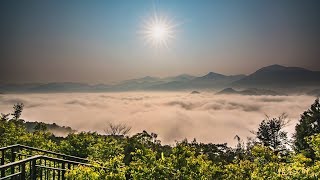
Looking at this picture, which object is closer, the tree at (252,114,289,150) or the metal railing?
the metal railing

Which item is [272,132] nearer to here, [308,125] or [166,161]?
[308,125]

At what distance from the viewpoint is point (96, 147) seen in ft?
51.7

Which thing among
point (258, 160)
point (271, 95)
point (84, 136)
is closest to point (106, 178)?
point (258, 160)

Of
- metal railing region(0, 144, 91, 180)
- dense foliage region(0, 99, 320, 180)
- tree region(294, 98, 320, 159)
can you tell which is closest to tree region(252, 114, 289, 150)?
tree region(294, 98, 320, 159)

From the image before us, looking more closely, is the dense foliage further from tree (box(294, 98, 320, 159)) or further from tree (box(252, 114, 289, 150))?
tree (box(252, 114, 289, 150))

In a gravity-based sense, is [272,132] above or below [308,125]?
below

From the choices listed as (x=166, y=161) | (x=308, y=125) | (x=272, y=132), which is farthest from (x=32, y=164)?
Answer: (x=272, y=132)

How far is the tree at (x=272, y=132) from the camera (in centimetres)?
3678

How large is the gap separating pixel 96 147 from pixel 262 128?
27.7m

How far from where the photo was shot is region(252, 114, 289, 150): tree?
3678 centimetres

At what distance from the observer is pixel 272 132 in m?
38.3

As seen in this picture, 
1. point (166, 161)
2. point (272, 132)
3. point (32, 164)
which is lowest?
point (272, 132)

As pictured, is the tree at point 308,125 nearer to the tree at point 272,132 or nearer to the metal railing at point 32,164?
the tree at point 272,132

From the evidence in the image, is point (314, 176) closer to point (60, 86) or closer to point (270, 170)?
point (270, 170)
